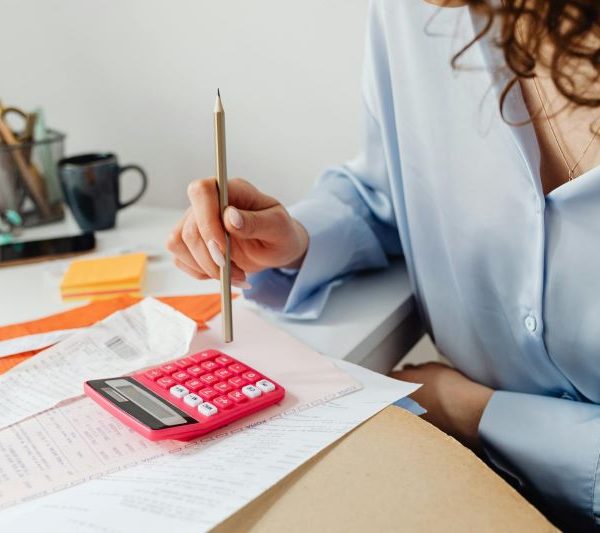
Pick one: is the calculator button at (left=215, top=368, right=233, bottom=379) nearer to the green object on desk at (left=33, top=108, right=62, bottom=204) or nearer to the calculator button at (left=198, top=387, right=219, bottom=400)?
the calculator button at (left=198, top=387, right=219, bottom=400)

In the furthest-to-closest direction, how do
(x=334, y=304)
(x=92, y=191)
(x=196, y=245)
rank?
1. (x=92, y=191)
2. (x=334, y=304)
3. (x=196, y=245)

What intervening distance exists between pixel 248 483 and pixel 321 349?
215mm

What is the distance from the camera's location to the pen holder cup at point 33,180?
950 mm

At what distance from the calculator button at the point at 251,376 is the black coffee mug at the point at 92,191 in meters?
0.50

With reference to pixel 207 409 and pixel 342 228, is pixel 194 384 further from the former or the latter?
pixel 342 228

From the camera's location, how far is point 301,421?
478 millimetres

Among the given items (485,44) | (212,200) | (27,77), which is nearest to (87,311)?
(212,200)

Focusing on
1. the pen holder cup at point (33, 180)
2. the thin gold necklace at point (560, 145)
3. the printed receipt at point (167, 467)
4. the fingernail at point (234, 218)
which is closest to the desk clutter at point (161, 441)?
the printed receipt at point (167, 467)

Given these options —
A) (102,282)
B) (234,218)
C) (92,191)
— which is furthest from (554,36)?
(92,191)

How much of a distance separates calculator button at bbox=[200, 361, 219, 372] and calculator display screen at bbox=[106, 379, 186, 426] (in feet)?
0.17

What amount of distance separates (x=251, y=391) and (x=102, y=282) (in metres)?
0.32

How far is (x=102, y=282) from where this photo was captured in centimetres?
75

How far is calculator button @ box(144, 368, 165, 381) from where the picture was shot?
51 cm

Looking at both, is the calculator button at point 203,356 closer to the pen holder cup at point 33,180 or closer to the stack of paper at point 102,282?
the stack of paper at point 102,282
